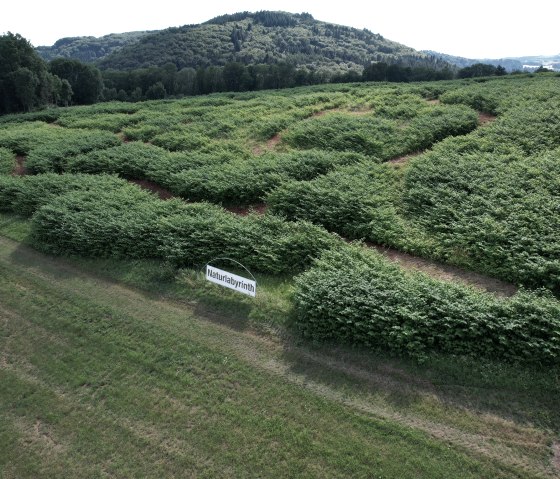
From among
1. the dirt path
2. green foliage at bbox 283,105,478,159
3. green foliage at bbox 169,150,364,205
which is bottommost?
the dirt path

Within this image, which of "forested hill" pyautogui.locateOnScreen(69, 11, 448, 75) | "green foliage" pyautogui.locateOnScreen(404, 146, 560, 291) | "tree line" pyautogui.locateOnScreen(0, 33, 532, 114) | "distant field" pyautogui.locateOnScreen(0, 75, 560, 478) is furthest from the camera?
"forested hill" pyautogui.locateOnScreen(69, 11, 448, 75)

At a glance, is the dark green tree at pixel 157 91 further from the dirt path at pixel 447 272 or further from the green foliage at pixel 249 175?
the dirt path at pixel 447 272

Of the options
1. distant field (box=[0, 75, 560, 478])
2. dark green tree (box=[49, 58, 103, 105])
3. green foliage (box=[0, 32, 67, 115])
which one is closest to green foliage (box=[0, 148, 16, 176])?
distant field (box=[0, 75, 560, 478])

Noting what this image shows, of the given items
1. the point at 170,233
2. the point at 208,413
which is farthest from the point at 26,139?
the point at 208,413

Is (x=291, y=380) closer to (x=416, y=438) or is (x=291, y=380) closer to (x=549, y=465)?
(x=416, y=438)

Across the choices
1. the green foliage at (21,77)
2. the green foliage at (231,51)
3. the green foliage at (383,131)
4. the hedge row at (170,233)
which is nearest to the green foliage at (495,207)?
the green foliage at (383,131)

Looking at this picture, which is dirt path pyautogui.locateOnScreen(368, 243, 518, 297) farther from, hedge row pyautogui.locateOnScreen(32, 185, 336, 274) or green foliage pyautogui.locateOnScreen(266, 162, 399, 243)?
hedge row pyautogui.locateOnScreen(32, 185, 336, 274)
